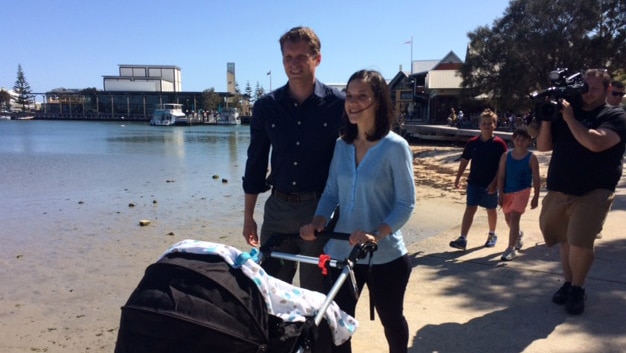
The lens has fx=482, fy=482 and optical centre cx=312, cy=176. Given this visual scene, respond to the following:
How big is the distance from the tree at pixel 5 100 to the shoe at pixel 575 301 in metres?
151

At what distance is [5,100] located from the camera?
5143 inches

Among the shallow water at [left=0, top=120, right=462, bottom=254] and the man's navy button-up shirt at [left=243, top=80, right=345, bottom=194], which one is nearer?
the man's navy button-up shirt at [left=243, top=80, right=345, bottom=194]

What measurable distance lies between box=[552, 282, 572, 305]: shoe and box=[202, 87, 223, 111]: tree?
10644cm

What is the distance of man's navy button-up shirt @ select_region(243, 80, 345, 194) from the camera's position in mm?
3031

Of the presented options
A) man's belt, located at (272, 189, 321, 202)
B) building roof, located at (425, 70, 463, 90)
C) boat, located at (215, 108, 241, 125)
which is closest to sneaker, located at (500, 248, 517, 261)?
man's belt, located at (272, 189, 321, 202)

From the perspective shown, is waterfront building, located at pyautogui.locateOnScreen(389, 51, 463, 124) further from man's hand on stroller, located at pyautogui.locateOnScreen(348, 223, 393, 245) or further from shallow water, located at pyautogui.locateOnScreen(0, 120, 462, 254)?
man's hand on stroller, located at pyautogui.locateOnScreen(348, 223, 393, 245)

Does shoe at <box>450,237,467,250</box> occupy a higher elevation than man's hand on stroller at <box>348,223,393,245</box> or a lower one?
lower

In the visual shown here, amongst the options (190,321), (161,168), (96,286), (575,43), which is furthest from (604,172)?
(575,43)

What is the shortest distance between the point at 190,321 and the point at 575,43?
2889 centimetres

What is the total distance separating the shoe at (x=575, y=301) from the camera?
150 inches

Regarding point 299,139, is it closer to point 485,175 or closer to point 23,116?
point 485,175

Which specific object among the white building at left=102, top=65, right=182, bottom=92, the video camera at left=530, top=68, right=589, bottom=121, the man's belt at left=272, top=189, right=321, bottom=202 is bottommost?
the man's belt at left=272, top=189, right=321, bottom=202

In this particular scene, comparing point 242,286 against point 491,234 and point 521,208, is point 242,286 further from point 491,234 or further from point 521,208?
point 491,234

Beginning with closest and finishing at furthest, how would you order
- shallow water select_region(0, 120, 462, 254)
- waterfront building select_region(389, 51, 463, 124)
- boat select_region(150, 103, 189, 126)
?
shallow water select_region(0, 120, 462, 254) < waterfront building select_region(389, 51, 463, 124) < boat select_region(150, 103, 189, 126)
